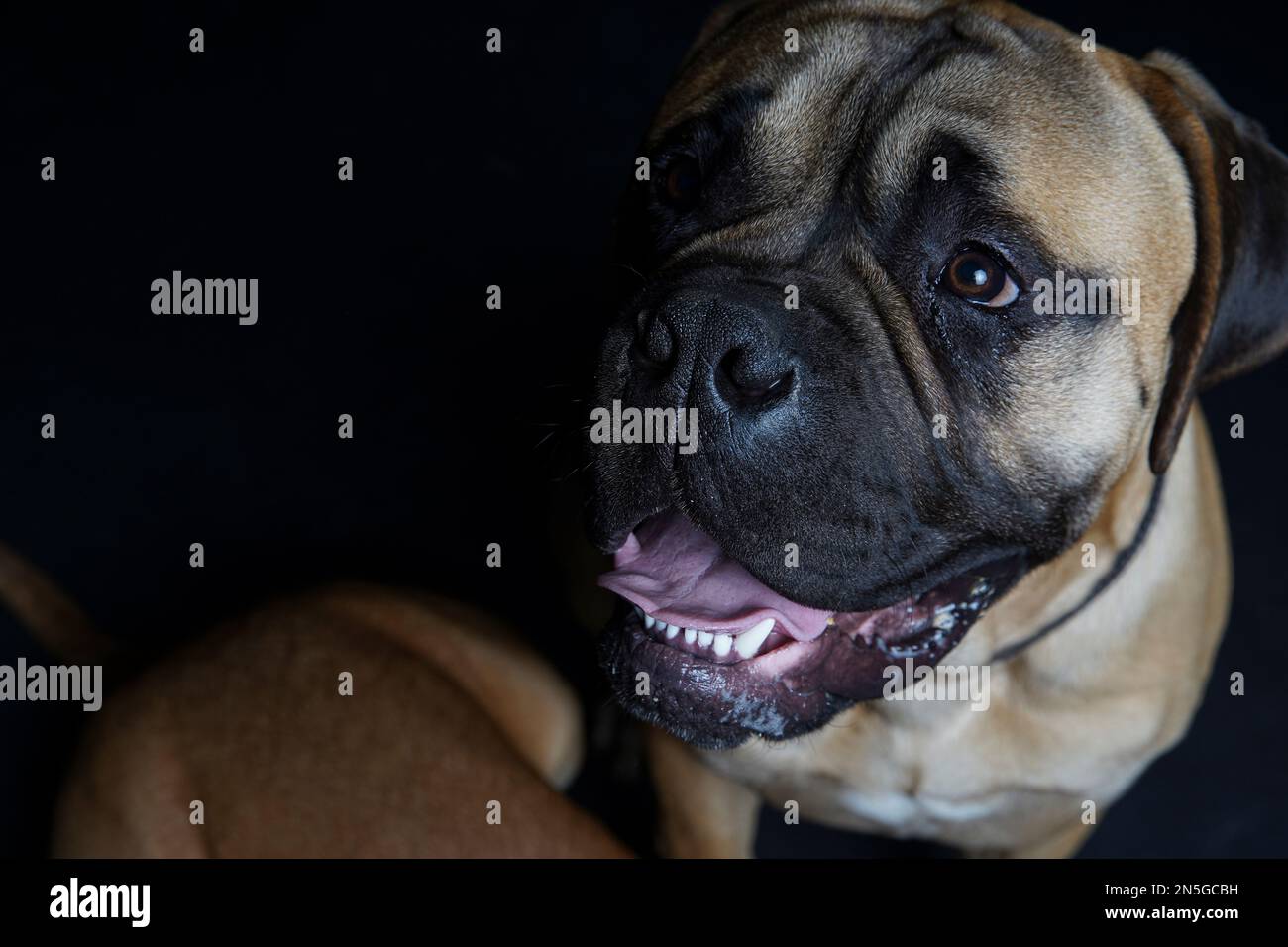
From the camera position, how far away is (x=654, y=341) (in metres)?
1.94

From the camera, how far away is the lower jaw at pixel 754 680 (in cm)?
211

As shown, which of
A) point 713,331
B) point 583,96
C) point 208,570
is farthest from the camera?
point 583,96

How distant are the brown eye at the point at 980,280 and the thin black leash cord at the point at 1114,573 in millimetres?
563

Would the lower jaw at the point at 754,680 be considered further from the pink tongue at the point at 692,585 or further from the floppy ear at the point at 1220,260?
the floppy ear at the point at 1220,260

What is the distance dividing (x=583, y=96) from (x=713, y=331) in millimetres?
2427

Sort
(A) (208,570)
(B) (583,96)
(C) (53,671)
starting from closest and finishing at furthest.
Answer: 1. (C) (53,671)
2. (A) (208,570)
3. (B) (583,96)

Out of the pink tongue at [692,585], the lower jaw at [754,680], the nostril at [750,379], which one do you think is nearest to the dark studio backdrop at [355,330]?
the pink tongue at [692,585]

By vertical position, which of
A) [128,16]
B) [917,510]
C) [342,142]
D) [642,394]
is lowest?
[917,510]

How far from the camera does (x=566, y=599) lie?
10.2 ft

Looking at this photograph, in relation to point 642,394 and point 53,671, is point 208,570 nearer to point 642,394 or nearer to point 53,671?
point 53,671

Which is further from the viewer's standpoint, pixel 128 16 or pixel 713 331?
pixel 128 16

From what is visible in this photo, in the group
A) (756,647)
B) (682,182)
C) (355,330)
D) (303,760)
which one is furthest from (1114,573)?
(355,330)
